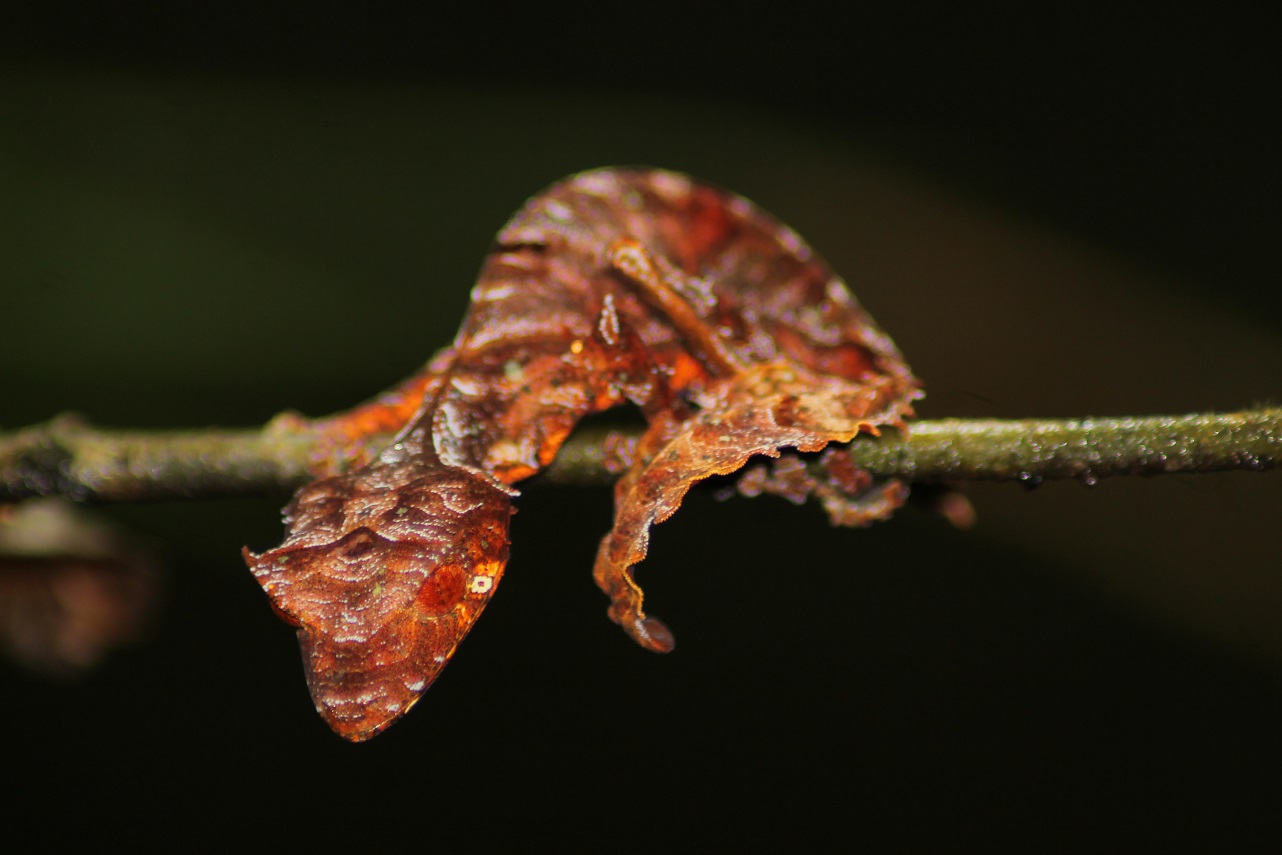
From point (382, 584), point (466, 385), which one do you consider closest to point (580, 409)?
point (466, 385)

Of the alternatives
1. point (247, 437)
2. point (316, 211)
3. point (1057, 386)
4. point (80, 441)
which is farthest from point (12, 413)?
point (1057, 386)

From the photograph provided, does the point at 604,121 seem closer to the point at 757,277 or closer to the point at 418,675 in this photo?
the point at 757,277

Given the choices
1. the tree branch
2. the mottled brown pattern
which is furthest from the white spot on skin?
the tree branch

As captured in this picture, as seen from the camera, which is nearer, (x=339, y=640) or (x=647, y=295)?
(x=339, y=640)

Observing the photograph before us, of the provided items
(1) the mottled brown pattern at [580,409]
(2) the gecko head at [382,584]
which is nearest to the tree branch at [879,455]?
(1) the mottled brown pattern at [580,409]

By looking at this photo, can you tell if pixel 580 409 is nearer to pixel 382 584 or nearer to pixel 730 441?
pixel 730 441

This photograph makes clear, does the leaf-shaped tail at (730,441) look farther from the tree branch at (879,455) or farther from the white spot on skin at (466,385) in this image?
the white spot on skin at (466,385)

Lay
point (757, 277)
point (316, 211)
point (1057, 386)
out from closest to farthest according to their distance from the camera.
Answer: point (757, 277)
point (1057, 386)
point (316, 211)

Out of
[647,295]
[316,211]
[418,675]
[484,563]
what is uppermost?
[316,211]
